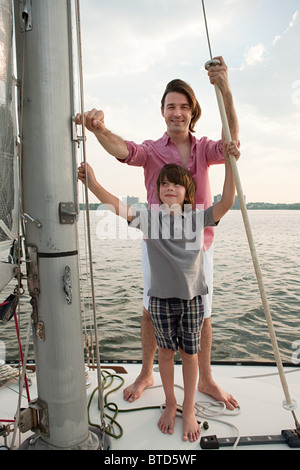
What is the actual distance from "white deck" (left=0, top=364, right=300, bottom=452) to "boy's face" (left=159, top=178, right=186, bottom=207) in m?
1.03

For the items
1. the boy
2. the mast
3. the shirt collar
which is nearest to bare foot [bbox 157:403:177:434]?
the boy

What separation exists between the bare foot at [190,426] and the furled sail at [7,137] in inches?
43.0

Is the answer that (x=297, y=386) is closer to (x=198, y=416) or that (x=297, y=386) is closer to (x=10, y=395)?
(x=198, y=416)

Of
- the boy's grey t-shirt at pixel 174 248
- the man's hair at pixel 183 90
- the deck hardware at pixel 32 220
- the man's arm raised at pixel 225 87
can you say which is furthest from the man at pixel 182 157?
the deck hardware at pixel 32 220

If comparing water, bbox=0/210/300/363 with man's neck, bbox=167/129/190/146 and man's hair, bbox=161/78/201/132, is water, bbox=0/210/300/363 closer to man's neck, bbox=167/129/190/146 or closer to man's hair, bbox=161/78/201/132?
man's neck, bbox=167/129/190/146

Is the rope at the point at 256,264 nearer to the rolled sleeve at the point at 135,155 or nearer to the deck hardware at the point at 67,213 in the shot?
the rolled sleeve at the point at 135,155

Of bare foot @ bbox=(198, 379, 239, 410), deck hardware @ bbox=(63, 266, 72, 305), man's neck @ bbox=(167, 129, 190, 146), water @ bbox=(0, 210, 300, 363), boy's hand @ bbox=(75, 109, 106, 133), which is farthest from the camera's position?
water @ bbox=(0, 210, 300, 363)

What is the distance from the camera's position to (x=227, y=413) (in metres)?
1.68

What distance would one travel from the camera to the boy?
5.14 ft

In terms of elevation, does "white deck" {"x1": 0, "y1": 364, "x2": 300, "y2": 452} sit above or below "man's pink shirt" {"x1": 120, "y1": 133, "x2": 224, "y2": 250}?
below

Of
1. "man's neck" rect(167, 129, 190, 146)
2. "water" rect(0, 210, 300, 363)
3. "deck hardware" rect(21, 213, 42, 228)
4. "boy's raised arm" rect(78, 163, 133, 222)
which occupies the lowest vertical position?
"water" rect(0, 210, 300, 363)

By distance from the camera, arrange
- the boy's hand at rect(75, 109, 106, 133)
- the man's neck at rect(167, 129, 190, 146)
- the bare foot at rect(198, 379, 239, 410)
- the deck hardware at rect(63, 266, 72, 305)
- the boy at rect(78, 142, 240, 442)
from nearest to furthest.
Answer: the deck hardware at rect(63, 266, 72, 305)
the boy's hand at rect(75, 109, 106, 133)
the boy at rect(78, 142, 240, 442)
the bare foot at rect(198, 379, 239, 410)
the man's neck at rect(167, 129, 190, 146)

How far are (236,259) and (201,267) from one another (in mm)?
8193

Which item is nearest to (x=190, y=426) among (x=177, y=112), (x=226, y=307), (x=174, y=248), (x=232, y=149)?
(x=174, y=248)
